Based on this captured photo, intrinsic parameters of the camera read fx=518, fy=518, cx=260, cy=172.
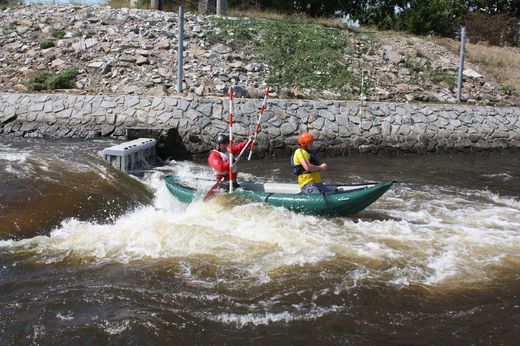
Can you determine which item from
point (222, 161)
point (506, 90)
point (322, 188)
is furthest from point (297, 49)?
point (322, 188)

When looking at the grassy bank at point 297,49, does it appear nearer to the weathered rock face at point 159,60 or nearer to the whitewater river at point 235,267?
the weathered rock face at point 159,60

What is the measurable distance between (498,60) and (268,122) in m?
10.7

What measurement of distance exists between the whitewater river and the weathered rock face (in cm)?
550

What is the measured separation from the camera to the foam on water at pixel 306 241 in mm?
5793

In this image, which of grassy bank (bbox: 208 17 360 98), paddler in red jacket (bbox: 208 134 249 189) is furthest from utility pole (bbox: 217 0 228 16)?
paddler in red jacket (bbox: 208 134 249 189)

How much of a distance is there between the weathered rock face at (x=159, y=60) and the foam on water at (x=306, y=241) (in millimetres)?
6682

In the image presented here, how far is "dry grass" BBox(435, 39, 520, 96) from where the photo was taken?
1755 centimetres

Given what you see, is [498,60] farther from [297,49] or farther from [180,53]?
[180,53]

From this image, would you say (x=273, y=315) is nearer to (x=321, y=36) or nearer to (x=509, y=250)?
(x=509, y=250)

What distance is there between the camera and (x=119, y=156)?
9914mm

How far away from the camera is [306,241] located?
6621 mm

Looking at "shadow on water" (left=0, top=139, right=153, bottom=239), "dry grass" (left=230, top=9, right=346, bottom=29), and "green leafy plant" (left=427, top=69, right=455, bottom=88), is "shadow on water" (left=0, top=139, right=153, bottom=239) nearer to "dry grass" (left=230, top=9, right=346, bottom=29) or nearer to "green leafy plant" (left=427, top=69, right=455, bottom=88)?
"green leafy plant" (left=427, top=69, right=455, bottom=88)

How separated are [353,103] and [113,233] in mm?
9042

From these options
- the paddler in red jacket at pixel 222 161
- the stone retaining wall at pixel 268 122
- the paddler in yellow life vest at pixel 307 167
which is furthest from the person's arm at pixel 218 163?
the stone retaining wall at pixel 268 122
